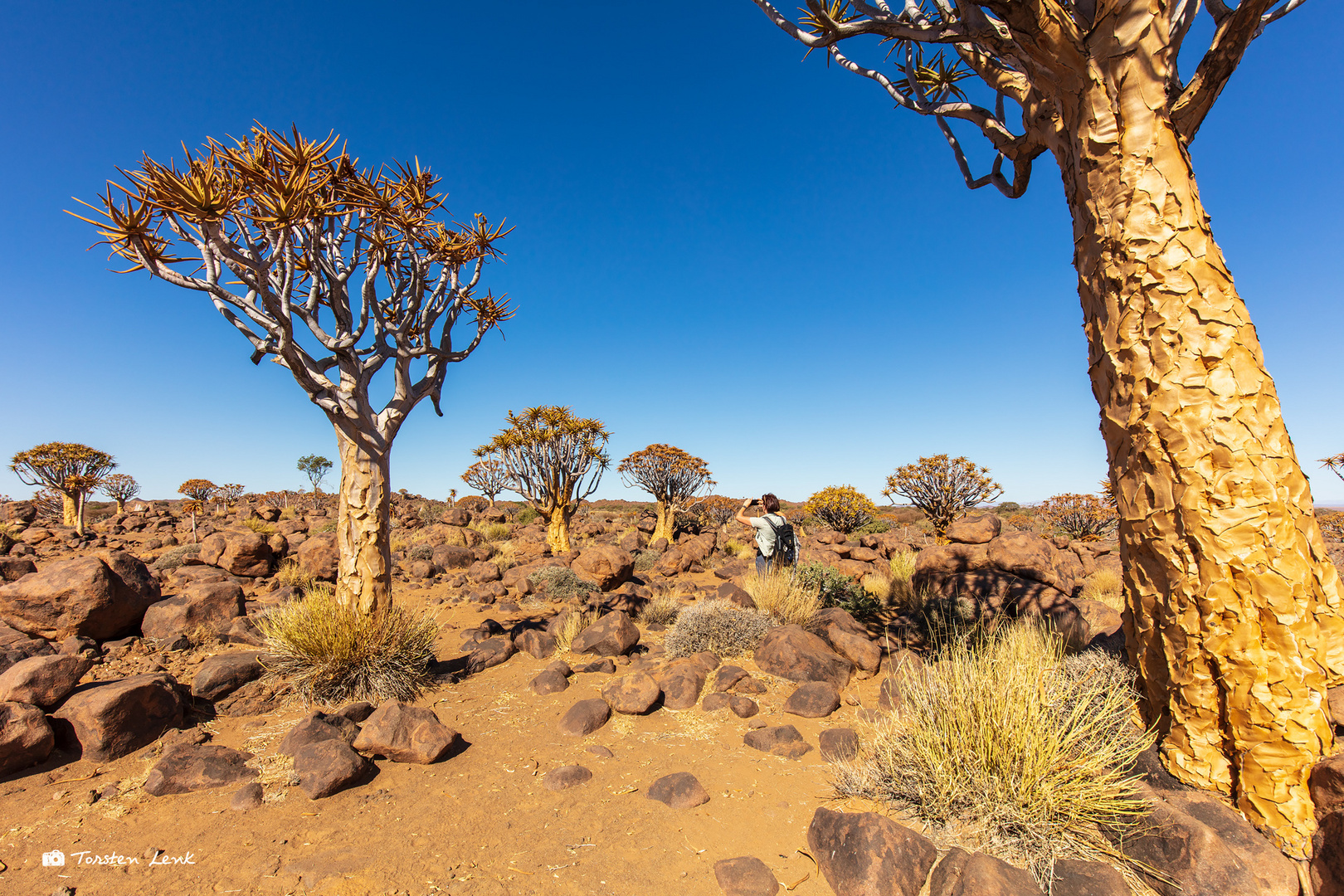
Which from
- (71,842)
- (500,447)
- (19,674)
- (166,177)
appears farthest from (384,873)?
(500,447)

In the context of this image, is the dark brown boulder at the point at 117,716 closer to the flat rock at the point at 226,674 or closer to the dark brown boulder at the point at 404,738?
the flat rock at the point at 226,674

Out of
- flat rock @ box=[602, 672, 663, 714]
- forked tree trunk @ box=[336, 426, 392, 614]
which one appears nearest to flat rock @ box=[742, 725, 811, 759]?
flat rock @ box=[602, 672, 663, 714]

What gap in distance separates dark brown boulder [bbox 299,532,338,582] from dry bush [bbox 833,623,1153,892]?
10.5 metres

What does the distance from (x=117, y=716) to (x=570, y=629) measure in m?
4.22

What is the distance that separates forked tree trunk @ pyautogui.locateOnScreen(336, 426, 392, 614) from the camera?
236 inches

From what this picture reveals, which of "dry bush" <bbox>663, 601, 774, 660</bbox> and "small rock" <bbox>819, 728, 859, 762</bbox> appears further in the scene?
"dry bush" <bbox>663, 601, 774, 660</bbox>

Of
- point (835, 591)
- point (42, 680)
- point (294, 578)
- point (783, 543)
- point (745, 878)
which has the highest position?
point (783, 543)

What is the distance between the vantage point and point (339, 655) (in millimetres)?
5477

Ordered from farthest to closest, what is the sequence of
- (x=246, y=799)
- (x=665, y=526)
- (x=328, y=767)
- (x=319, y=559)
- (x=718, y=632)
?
(x=665, y=526)
(x=319, y=559)
(x=718, y=632)
(x=328, y=767)
(x=246, y=799)

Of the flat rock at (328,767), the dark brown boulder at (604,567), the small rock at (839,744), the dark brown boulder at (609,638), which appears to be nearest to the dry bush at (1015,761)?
the small rock at (839,744)

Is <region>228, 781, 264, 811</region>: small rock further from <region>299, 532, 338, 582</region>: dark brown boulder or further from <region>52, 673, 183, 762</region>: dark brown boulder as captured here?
<region>299, 532, 338, 582</region>: dark brown boulder

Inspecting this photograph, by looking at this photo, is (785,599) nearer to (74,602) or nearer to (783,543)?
(783,543)

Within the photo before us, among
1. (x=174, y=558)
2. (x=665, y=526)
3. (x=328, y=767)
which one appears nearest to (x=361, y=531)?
(x=328, y=767)

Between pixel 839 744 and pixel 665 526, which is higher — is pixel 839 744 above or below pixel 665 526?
below
